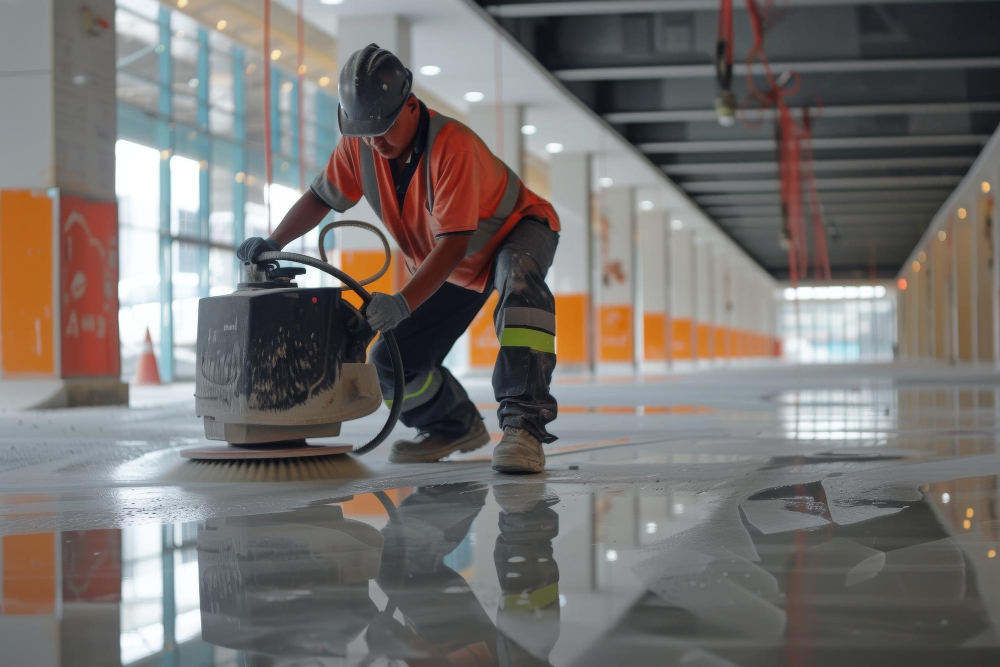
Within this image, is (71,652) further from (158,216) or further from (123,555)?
(158,216)

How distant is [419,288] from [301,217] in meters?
0.57

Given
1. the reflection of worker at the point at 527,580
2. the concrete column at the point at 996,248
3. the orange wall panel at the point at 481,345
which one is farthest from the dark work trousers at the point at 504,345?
the concrete column at the point at 996,248

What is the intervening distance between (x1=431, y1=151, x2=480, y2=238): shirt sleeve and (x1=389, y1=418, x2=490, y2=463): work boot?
75cm

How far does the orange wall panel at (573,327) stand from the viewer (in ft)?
56.4

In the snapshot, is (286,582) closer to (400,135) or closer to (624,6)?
(400,135)

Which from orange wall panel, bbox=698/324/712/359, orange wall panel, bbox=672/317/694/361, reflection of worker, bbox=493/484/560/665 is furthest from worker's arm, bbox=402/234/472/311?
orange wall panel, bbox=698/324/712/359

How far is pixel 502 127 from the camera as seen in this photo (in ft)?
46.0

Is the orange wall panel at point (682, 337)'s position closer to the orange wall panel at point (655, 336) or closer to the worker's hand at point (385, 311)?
the orange wall panel at point (655, 336)

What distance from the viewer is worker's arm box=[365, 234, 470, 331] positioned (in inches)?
96.2

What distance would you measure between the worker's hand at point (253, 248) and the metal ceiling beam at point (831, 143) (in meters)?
14.1

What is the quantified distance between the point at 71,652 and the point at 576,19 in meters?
11.2

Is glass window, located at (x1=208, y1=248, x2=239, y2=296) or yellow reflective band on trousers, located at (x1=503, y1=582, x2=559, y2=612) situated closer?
yellow reflective band on trousers, located at (x1=503, y1=582, x2=559, y2=612)

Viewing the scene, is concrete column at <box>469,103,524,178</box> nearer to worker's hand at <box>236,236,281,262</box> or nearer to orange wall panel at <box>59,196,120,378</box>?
orange wall panel at <box>59,196,120,378</box>

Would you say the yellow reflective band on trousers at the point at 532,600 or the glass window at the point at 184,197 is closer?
the yellow reflective band on trousers at the point at 532,600
